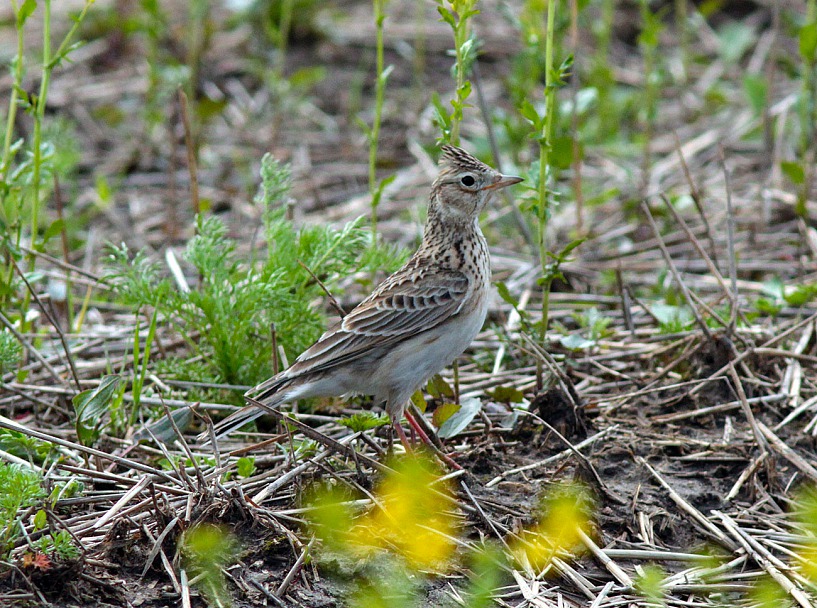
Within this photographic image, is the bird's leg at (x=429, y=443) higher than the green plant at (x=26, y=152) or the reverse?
the reverse

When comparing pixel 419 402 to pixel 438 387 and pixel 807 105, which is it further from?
pixel 807 105

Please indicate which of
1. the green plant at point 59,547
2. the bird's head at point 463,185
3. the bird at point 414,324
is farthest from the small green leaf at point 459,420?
the green plant at point 59,547

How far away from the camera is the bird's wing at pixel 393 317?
524cm

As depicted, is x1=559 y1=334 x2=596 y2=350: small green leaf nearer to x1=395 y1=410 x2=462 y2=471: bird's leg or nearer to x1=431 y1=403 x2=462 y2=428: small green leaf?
x1=431 y1=403 x2=462 y2=428: small green leaf

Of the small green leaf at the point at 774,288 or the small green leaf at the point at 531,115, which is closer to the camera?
the small green leaf at the point at 531,115

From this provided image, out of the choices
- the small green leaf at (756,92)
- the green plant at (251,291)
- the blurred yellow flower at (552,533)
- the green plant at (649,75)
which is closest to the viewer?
the blurred yellow flower at (552,533)

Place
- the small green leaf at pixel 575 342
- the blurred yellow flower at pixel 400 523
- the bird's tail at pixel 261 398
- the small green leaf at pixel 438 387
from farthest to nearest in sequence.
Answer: the small green leaf at pixel 575 342, the small green leaf at pixel 438 387, the bird's tail at pixel 261 398, the blurred yellow flower at pixel 400 523

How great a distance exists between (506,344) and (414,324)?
1210 millimetres

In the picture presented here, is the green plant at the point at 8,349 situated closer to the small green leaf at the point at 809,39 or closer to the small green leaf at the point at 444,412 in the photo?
the small green leaf at the point at 444,412

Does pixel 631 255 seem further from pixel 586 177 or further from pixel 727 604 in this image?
pixel 727 604

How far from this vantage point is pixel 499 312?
21.7 ft

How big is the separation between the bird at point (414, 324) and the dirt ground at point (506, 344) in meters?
0.32

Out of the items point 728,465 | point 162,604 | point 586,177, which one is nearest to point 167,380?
point 162,604

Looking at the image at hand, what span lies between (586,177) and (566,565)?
18.2ft
